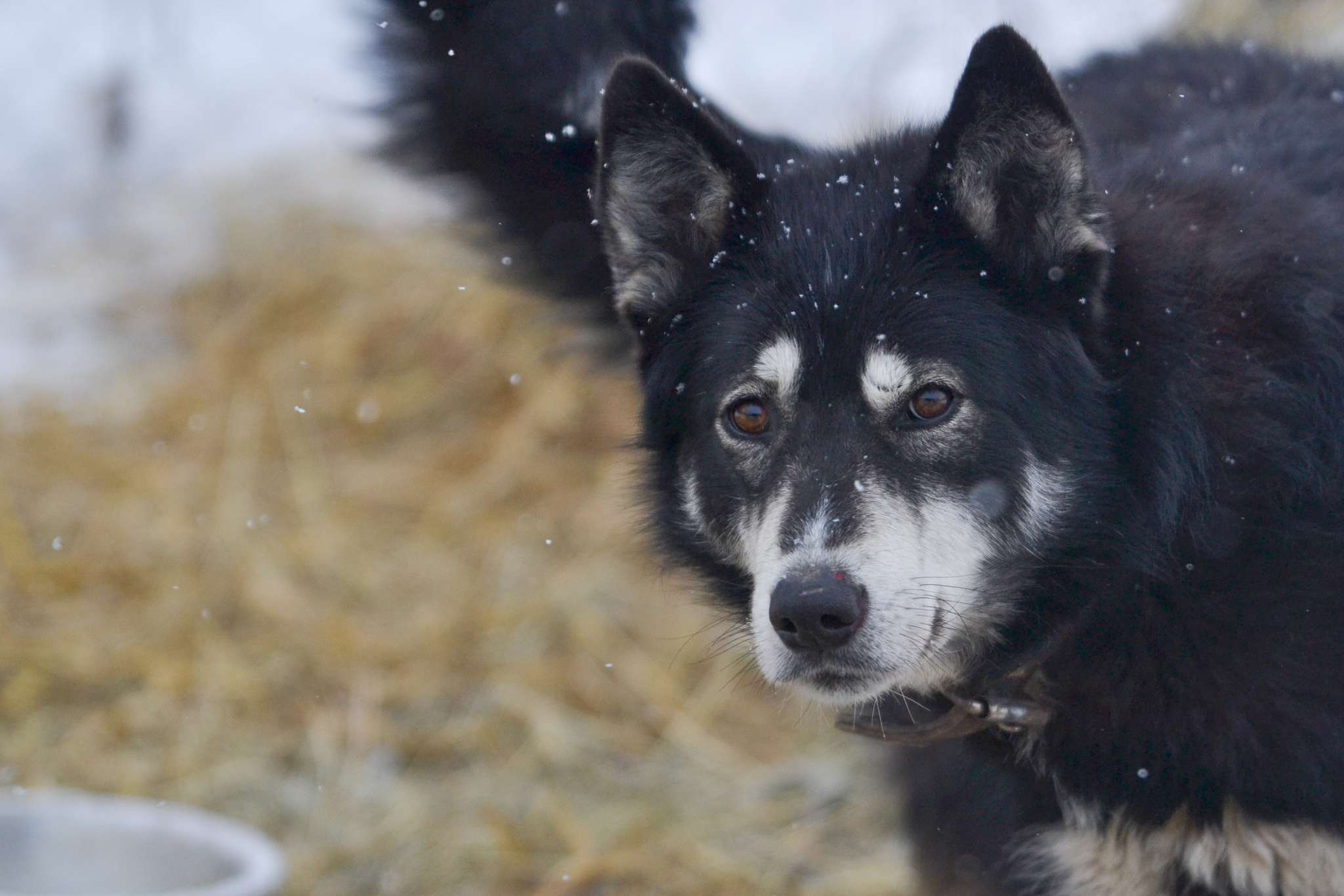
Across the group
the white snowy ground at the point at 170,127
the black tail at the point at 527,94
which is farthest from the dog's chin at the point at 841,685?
the white snowy ground at the point at 170,127

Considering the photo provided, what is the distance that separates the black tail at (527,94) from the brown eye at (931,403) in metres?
1.33

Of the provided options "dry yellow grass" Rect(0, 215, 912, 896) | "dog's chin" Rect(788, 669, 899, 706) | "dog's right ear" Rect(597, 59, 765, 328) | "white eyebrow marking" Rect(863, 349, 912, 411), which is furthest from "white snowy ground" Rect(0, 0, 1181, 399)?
"dog's chin" Rect(788, 669, 899, 706)

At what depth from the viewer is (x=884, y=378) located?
8.16 feet

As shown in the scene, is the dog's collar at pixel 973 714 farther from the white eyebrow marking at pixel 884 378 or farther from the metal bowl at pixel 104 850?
the metal bowl at pixel 104 850

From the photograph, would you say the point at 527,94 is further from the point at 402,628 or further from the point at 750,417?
the point at 402,628

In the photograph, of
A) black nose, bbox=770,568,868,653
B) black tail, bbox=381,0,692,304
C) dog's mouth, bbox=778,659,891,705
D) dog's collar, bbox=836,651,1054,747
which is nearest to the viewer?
Answer: black nose, bbox=770,568,868,653

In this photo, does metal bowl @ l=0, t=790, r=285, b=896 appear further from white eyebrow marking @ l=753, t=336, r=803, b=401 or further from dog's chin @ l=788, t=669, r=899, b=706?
white eyebrow marking @ l=753, t=336, r=803, b=401

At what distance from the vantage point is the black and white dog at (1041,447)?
2.44 m

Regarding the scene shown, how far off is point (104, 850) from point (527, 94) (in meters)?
2.26

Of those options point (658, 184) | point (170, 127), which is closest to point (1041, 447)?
point (658, 184)

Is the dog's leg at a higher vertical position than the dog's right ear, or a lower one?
lower

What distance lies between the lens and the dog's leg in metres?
2.82

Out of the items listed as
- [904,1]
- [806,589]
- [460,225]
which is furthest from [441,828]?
[904,1]

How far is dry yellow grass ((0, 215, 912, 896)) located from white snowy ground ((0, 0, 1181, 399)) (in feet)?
2.89
